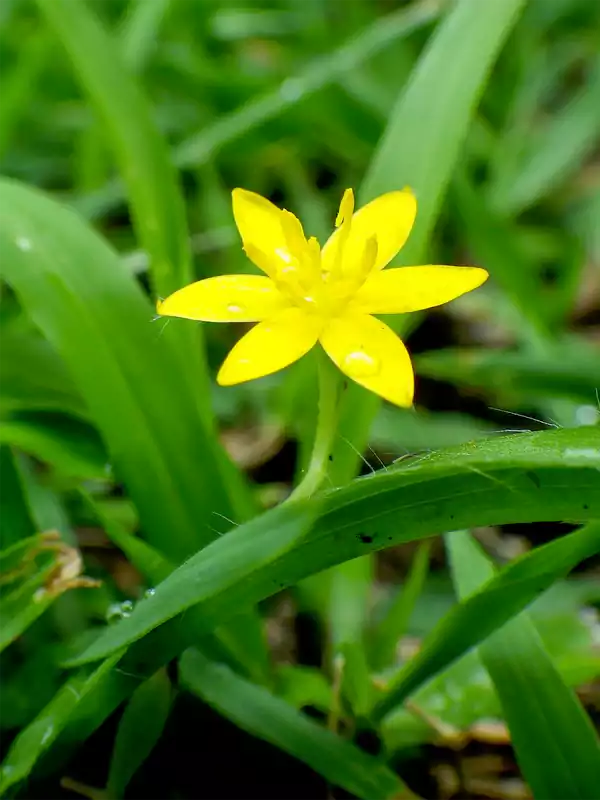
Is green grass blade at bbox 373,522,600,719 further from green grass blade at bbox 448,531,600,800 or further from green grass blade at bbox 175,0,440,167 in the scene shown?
green grass blade at bbox 175,0,440,167

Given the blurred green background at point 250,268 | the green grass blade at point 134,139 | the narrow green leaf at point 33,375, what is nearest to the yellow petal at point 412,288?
the blurred green background at point 250,268

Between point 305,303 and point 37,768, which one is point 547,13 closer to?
point 305,303

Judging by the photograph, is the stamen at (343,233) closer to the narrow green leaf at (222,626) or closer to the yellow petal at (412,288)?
the yellow petal at (412,288)

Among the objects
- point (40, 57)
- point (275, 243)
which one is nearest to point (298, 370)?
point (275, 243)

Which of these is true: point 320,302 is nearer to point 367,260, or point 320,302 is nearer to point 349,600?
point 367,260

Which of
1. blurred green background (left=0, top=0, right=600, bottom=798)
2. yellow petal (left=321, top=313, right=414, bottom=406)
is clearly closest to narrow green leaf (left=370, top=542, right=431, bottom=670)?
blurred green background (left=0, top=0, right=600, bottom=798)

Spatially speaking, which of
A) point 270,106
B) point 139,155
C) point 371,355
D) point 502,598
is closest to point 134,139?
point 139,155
